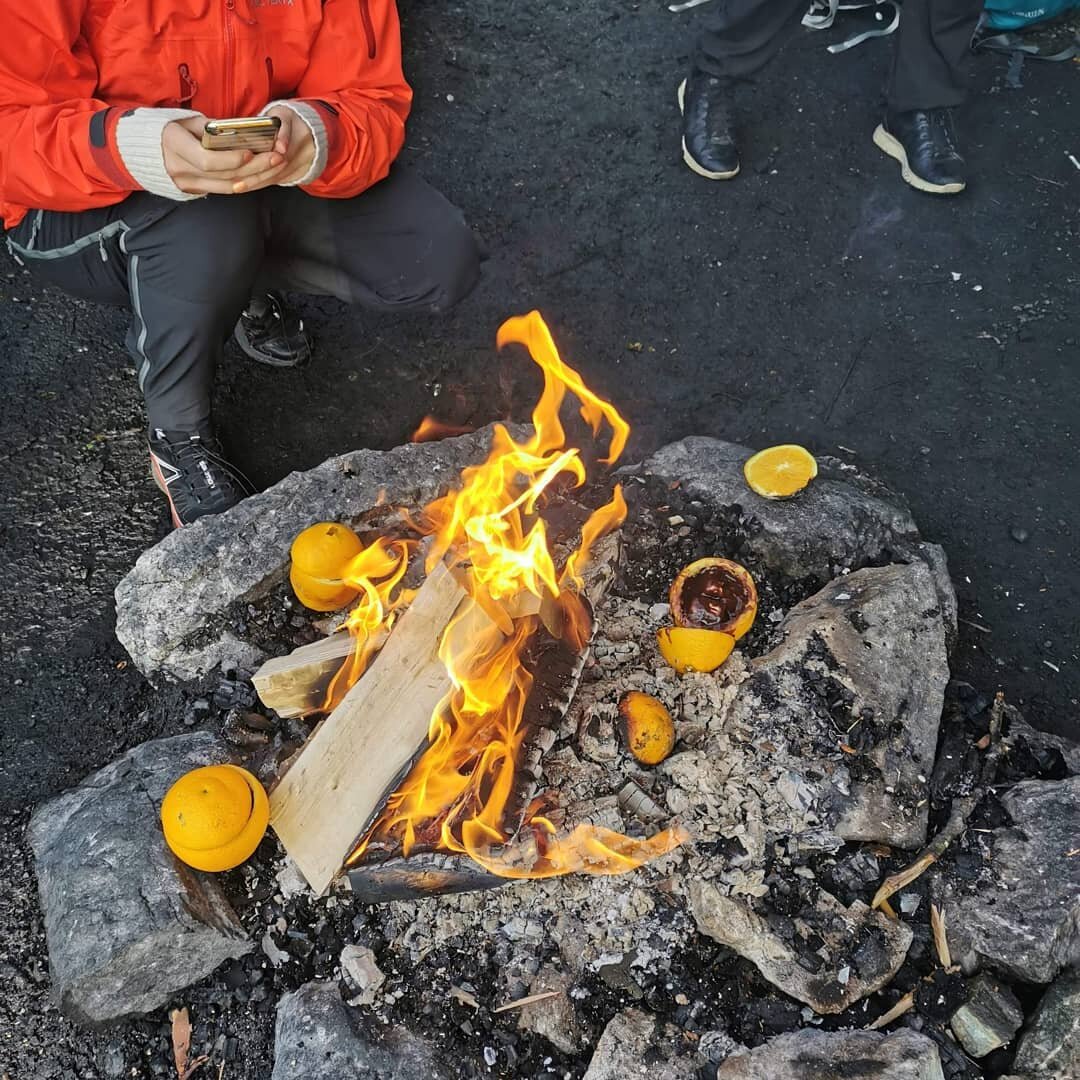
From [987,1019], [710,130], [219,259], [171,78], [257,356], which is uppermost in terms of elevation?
[171,78]

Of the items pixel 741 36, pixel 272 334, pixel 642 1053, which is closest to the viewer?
pixel 642 1053

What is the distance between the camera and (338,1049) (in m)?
2.08

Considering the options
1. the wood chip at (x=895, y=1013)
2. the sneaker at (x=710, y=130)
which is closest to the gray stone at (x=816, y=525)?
the wood chip at (x=895, y=1013)

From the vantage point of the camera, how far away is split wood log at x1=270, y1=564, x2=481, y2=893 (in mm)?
2197

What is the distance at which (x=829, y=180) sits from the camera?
4.44 m

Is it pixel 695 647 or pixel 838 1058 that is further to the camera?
pixel 695 647

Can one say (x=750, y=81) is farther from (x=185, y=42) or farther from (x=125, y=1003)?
(x=125, y=1003)

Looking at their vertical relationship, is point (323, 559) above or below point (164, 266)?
below

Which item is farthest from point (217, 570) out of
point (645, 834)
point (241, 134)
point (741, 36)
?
point (741, 36)

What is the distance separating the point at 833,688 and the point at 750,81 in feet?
10.7

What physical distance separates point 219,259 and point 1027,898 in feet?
9.14

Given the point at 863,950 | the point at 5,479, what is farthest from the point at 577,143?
the point at 863,950

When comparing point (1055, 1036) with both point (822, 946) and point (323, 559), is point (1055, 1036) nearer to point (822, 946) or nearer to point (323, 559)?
point (822, 946)

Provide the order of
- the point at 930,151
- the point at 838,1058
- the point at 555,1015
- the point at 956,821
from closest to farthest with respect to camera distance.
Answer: the point at 838,1058 < the point at 555,1015 < the point at 956,821 < the point at 930,151
